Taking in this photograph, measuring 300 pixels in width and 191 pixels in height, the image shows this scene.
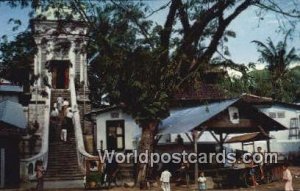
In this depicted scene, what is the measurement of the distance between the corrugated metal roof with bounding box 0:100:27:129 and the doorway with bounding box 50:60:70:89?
10.4 feet

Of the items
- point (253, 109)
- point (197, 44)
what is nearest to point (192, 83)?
point (197, 44)

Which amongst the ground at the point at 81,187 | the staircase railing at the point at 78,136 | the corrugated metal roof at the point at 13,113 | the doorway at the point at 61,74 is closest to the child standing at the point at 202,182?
the ground at the point at 81,187

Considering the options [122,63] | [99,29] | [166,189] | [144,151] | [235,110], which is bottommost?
[166,189]

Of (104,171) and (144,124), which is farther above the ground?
(144,124)

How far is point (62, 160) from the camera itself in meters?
24.8

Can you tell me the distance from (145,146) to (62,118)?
9153 millimetres

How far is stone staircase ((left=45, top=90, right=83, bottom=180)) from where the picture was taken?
2347cm

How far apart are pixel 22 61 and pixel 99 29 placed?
11.4ft

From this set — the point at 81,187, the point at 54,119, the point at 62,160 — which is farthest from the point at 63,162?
the point at 54,119

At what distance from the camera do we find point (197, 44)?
20156 mm

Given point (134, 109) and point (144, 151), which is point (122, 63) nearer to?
point (134, 109)

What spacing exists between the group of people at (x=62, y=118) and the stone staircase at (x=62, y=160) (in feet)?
0.65

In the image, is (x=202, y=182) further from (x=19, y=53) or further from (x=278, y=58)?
(x=278, y=58)

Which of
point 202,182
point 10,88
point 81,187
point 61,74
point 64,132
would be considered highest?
point 61,74
